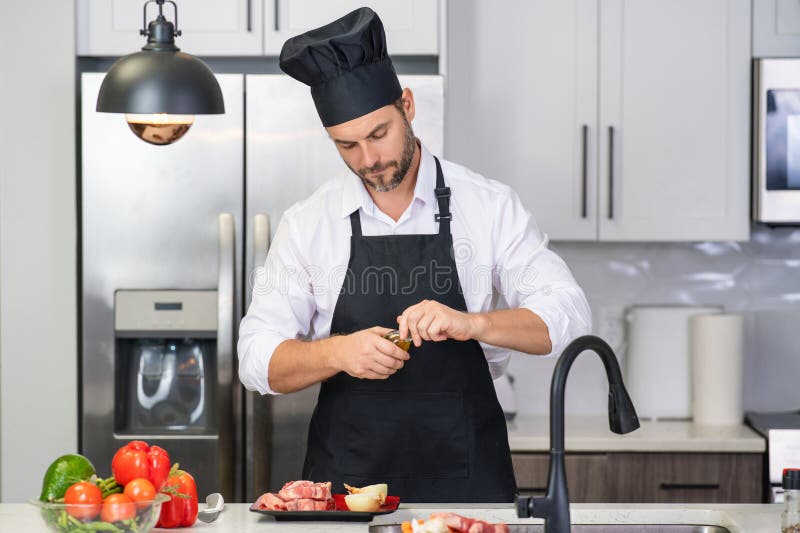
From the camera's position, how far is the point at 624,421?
5.39ft

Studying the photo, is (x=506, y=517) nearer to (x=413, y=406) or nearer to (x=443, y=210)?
(x=413, y=406)

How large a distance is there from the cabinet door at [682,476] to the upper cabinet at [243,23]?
144cm

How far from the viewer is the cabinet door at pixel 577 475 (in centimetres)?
316

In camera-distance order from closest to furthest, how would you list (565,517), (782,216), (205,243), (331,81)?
(565,517) → (331,81) → (205,243) → (782,216)

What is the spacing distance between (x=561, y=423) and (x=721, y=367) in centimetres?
199

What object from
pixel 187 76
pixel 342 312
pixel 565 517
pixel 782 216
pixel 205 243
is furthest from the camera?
pixel 782 216

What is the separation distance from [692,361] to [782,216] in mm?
595

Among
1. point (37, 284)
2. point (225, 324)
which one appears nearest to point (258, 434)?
point (225, 324)

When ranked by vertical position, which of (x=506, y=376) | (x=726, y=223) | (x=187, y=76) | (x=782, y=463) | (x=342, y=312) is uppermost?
(x=187, y=76)

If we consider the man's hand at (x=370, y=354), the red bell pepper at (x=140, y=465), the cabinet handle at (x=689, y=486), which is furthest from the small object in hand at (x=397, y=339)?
the cabinet handle at (x=689, y=486)

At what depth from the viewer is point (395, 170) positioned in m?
2.35

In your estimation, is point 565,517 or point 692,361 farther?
point 692,361

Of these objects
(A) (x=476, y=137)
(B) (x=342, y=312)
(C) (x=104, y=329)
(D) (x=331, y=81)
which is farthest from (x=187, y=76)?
(A) (x=476, y=137)

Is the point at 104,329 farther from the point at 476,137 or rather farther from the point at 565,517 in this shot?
the point at 565,517
